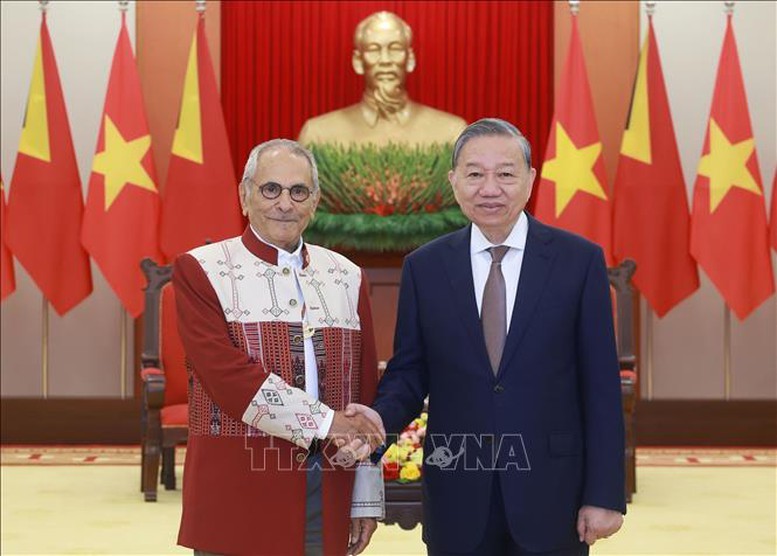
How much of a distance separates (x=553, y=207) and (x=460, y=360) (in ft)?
18.2

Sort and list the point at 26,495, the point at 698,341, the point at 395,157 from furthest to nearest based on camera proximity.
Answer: the point at 698,341 → the point at 395,157 → the point at 26,495

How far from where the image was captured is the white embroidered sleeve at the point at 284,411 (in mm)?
2625

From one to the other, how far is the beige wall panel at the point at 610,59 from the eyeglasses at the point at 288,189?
6.37m

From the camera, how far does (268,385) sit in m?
2.63

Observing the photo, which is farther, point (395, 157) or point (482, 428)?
point (395, 157)

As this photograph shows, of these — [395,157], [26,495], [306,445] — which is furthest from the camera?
[395,157]

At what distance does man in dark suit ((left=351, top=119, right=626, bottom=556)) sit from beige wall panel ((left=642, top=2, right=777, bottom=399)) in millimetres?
6303

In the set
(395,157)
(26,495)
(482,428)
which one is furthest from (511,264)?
(395,157)

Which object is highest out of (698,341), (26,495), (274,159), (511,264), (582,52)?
(582,52)

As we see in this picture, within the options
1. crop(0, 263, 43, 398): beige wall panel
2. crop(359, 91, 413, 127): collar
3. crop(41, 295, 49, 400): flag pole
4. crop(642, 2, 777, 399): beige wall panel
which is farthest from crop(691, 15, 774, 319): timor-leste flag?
crop(0, 263, 43, 398): beige wall panel

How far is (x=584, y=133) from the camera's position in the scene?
823 cm

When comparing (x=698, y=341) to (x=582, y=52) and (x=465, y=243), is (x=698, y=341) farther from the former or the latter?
(x=465, y=243)

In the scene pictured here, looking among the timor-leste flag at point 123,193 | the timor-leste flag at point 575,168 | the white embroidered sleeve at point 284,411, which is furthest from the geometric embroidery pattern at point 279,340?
the timor-leste flag at point 123,193

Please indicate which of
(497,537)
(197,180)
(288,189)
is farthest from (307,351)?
(197,180)
